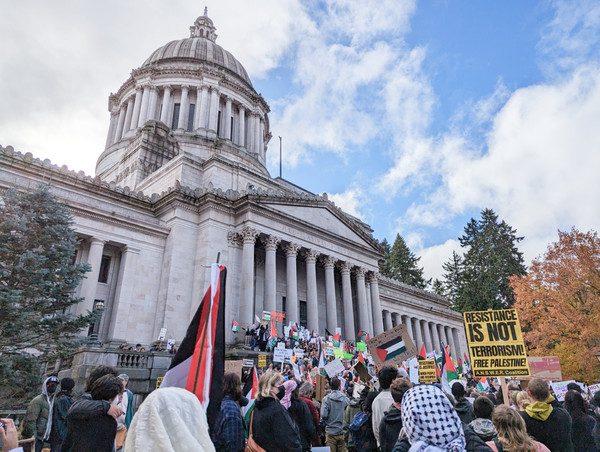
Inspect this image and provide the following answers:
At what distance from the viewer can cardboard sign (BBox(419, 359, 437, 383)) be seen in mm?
11617

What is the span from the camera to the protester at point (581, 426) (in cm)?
712

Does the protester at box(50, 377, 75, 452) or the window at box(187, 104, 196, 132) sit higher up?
the window at box(187, 104, 196, 132)

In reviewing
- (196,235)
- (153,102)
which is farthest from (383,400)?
(153,102)

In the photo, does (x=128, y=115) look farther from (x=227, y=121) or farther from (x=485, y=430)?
(x=485, y=430)

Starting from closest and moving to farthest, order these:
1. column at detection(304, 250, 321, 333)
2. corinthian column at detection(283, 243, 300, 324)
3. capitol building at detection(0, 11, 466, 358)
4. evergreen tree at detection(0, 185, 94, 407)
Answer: evergreen tree at detection(0, 185, 94, 407), capitol building at detection(0, 11, 466, 358), corinthian column at detection(283, 243, 300, 324), column at detection(304, 250, 321, 333)

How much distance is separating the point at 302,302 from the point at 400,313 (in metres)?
15.9

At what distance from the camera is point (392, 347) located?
10.3m

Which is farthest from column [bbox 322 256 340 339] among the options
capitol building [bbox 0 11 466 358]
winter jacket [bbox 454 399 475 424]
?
winter jacket [bbox 454 399 475 424]

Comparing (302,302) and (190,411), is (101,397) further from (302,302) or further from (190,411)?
(302,302)

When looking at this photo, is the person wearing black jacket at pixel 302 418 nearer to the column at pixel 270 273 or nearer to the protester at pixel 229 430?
the protester at pixel 229 430

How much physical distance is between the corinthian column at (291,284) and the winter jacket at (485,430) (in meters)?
21.2

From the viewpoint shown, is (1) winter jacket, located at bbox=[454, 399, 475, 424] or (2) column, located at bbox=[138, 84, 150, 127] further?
(2) column, located at bbox=[138, 84, 150, 127]

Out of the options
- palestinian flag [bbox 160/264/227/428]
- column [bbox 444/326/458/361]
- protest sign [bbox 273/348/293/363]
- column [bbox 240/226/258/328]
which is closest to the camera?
palestinian flag [bbox 160/264/227/428]

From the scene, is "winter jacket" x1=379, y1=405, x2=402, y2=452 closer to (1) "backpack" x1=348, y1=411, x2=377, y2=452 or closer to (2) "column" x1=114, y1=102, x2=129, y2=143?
(1) "backpack" x1=348, y1=411, x2=377, y2=452
